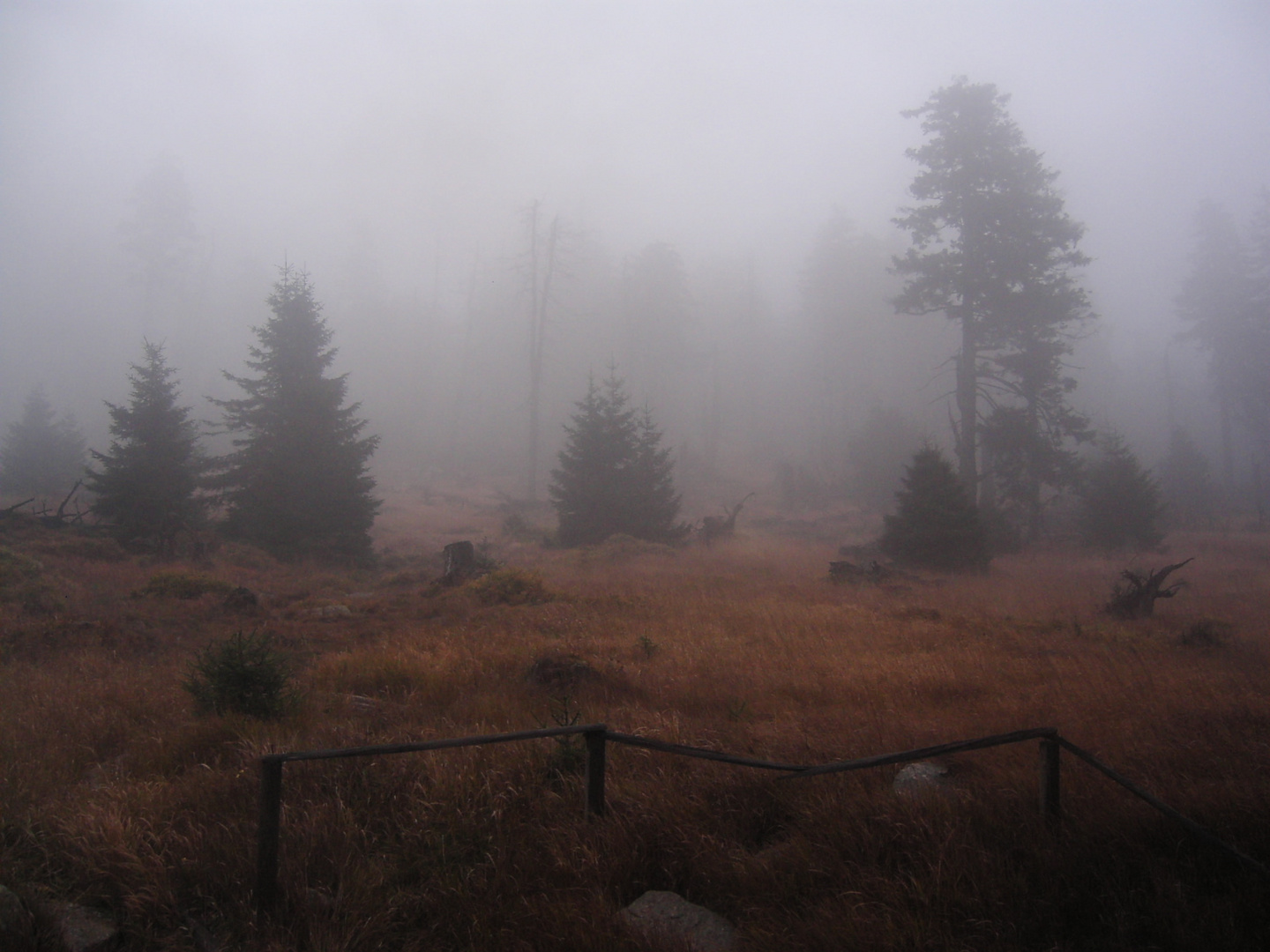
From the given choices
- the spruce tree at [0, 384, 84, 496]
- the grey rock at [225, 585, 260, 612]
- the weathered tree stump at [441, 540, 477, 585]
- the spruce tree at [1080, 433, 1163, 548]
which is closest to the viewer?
the grey rock at [225, 585, 260, 612]

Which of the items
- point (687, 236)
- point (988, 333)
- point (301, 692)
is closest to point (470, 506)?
point (988, 333)

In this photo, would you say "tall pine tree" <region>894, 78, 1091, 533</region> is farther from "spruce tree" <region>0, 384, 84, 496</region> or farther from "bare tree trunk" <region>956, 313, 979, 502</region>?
"spruce tree" <region>0, 384, 84, 496</region>

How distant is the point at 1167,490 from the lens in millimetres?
31172

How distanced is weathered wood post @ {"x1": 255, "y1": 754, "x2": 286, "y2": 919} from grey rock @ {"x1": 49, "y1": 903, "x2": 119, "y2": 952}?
0.64 metres

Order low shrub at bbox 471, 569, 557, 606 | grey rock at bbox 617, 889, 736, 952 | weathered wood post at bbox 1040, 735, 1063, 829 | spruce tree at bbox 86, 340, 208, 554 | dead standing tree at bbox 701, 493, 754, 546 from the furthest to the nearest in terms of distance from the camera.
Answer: dead standing tree at bbox 701, 493, 754, 546 < spruce tree at bbox 86, 340, 208, 554 < low shrub at bbox 471, 569, 557, 606 < weathered wood post at bbox 1040, 735, 1063, 829 < grey rock at bbox 617, 889, 736, 952

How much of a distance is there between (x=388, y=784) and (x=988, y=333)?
25254 millimetres

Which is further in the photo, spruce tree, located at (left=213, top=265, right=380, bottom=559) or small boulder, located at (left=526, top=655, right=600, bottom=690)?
spruce tree, located at (left=213, top=265, right=380, bottom=559)

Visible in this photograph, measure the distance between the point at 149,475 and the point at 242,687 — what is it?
617 inches

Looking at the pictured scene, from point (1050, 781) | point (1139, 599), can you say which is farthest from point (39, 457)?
point (1139, 599)

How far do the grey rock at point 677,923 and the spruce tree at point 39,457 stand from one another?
32244 millimetres

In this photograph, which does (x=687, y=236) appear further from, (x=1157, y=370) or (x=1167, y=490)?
(x=1167, y=490)

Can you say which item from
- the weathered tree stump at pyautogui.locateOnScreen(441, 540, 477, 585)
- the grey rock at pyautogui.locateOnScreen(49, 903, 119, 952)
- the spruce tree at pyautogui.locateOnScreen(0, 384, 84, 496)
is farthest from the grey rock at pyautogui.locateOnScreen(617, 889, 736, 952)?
the spruce tree at pyautogui.locateOnScreen(0, 384, 84, 496)

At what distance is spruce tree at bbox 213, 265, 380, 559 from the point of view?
18.4 meters

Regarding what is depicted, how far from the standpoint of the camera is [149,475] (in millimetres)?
17625
